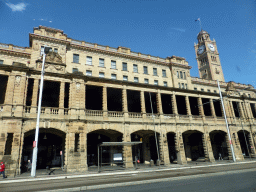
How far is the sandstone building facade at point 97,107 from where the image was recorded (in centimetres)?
2105

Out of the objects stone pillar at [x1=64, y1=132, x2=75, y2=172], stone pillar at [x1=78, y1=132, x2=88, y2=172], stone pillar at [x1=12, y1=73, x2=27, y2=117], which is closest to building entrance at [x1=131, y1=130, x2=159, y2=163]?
stone pillar at [x1=78, y1=132, x2=88, y2=172]

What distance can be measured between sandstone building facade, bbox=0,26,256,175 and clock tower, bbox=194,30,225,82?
26.1 metres

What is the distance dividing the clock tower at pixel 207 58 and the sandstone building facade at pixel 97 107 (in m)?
26.1

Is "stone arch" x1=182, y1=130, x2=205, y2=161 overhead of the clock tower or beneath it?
beneath

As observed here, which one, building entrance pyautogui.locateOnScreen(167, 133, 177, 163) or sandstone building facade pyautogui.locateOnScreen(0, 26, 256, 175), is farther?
building entrance pyautogui.locateOnScreen(167, 133, 177, 163)

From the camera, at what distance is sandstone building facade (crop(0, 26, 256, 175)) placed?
21.0 meters

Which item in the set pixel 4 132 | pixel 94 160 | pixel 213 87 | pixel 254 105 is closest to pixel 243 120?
pixel 254 105

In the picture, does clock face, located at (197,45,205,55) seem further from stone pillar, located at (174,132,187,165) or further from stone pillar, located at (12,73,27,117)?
stone pillar, located at (12,73,27,117)

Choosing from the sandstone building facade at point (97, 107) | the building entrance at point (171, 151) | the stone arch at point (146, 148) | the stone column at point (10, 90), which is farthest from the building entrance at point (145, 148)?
the stone column at point (10, 90)

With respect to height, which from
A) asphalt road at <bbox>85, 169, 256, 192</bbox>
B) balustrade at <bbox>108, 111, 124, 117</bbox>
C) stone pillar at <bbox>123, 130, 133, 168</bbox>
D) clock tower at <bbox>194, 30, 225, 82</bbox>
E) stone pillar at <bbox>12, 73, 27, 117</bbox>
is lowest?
asphalt road at <bbox>85, 169, 256, 192</bbox>

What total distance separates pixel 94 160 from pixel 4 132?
14.0 m

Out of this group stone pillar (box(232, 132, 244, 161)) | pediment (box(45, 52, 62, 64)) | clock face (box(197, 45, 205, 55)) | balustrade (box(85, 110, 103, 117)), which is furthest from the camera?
clock face (box(197, 45, 205, 55))

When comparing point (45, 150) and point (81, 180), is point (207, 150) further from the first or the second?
point (45, 150)

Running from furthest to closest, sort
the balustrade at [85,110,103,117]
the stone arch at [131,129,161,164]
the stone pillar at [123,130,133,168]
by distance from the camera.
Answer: the stone arch at [131,129,161,164] < the balustrade at [85,110,103,117] < the stone pillar at [123,130,133,168]
